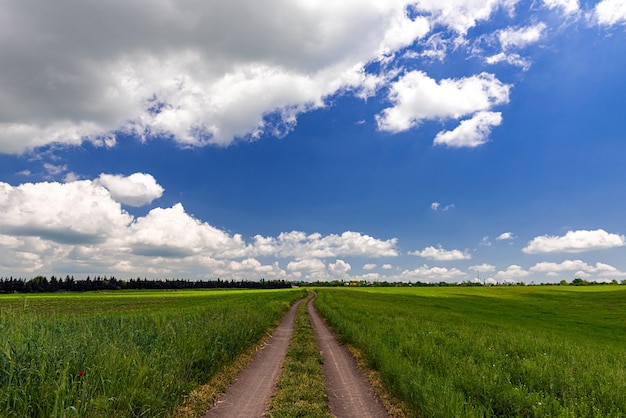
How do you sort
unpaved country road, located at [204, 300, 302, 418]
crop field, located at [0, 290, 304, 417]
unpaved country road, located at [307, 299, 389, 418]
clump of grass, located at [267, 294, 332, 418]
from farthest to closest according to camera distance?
unpaved country road, located at [307, 299, 389, 418] → unpaved country road, located at [204, 300, 302, 418] → clump of grass, located at [267, 294, 332, 418] → crop field, located at [0, 290, 304, 417]

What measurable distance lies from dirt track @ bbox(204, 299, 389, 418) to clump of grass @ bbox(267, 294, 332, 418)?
26cm

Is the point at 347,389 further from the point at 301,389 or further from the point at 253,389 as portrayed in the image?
the point at 253,389

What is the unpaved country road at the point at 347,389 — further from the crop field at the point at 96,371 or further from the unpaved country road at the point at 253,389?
the crop field at the point at 96,371

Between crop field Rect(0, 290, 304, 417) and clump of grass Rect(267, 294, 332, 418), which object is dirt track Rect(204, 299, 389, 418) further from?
crop field Rect(0, 290, 304, 417)

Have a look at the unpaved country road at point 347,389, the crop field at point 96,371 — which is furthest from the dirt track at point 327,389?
the crop field at point 96,371

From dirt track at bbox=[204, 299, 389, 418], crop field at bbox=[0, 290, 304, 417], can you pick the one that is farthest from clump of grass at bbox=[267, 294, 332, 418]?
crop field at bbox=[0, 290, 304, 417]

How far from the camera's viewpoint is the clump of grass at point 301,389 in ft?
25.0

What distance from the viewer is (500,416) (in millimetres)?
6758

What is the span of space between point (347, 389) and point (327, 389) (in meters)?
0.60

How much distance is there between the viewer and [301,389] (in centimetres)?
910

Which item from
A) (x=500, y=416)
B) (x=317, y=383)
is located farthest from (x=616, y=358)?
(x=317, y=383)

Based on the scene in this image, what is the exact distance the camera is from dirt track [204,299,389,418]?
8.02 m

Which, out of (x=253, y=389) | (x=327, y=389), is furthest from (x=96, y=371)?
(x=327, y=389)

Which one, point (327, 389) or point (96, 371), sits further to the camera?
point (327, 389)
